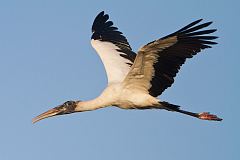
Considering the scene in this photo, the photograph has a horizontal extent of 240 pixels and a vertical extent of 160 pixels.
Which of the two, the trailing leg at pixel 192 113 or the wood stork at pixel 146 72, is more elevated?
the wood stork at pixel 146 72

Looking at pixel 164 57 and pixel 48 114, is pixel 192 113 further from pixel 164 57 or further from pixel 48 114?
pixel 48 114

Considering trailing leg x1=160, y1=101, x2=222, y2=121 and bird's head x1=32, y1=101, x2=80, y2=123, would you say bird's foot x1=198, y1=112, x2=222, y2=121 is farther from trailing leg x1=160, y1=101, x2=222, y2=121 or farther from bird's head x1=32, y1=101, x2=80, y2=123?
bird's head x1=32, y1=101, x2=80, y2=123

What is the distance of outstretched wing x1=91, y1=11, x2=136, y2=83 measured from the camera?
1438cm

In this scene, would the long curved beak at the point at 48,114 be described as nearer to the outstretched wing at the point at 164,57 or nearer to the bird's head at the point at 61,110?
the bird's head at the point at 61,110

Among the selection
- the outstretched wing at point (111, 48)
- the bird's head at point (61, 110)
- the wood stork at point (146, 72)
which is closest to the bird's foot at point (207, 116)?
the wood stork at point (146, 72)

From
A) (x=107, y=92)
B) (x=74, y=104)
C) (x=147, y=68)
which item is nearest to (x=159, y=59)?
(x=147, y=68)

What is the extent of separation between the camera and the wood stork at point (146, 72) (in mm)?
11891

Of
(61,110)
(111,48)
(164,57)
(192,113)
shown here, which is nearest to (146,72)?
(164,57)

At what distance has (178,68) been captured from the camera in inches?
502

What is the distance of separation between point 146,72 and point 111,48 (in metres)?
3.12

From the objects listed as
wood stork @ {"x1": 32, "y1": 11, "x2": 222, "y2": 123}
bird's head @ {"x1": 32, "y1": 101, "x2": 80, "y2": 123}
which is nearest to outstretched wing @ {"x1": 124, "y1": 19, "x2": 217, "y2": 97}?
wood stork @ {"x1": 32, "y1": 11, "x2": 222, "y2": 123}

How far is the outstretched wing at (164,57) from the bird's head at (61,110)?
1797mm

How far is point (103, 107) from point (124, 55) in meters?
2.19

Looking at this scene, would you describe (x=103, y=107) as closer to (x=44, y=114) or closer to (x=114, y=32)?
(x=44, y=114)
